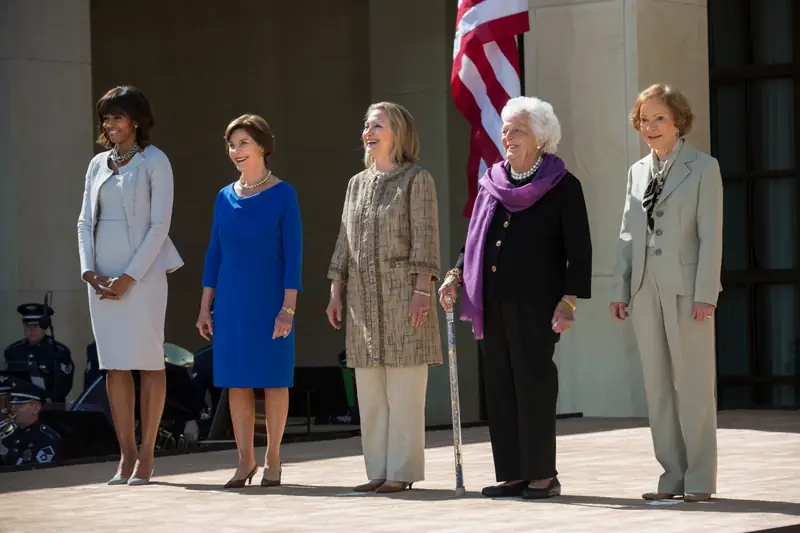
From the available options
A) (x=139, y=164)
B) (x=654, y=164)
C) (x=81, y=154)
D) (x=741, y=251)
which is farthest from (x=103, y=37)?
(x=654, y=164)

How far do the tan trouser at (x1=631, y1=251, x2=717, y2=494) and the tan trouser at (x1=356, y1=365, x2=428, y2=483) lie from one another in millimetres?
1046

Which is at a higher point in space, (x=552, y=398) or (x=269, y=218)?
(x=269, y=218)

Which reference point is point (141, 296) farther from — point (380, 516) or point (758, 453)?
point (758, 453)

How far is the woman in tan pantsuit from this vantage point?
7.43 metres

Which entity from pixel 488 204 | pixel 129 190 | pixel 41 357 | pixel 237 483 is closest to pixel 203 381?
pixel 41 357

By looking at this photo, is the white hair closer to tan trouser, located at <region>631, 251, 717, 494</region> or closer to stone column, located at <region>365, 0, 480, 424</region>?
tan trouser, located at <region>631, 251, 717, 494</region>

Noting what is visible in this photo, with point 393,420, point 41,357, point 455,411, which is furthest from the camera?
point 41,357

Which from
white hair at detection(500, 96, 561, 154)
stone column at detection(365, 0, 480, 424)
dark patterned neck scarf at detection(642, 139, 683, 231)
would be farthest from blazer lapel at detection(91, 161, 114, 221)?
stone column at detection(365, 0, 480, 424)

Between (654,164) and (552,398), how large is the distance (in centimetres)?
107

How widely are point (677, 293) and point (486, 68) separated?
17.6 feet

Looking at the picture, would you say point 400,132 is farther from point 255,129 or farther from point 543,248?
point 543,248

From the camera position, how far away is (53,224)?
14.9m

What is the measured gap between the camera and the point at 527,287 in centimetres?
701

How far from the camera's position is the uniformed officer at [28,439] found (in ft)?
35.6
